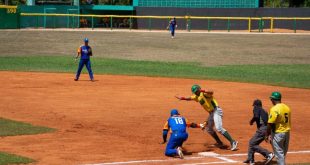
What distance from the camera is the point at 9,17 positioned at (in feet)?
244

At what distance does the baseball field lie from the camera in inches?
802

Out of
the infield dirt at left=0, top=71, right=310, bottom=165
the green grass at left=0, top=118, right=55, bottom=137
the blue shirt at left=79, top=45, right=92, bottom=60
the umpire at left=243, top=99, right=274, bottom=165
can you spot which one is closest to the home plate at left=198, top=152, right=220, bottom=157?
the infield dirt at left=0, top=71, right=310, bottom=165

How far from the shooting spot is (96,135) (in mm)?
22516

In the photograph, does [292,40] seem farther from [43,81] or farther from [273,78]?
[43,81]

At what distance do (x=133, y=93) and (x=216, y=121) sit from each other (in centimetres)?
1325

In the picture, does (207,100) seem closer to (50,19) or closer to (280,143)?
(280,143)

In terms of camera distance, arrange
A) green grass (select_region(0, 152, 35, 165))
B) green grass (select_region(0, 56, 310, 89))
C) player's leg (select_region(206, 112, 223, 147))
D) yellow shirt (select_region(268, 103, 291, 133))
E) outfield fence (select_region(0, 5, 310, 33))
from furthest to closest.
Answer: outfield fence (select_region(0, 5, 310, 33)), green grass (select_region(0, 56, 310, 89)), player's leg (select_region(206, 112, 223, 147)), green grass (select_region(0, 152, 35, 165)), yellow shirt (select_region(268, 103, 291, 133))

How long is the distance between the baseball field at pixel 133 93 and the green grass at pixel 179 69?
0.07 meters

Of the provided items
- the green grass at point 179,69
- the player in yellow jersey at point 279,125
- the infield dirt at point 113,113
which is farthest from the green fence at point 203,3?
the player in yellow jersey at point 279,125

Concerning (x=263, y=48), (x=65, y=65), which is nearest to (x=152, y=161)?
(x=65, y=65)

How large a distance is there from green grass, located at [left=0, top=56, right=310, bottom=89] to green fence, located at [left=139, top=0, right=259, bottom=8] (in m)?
34.9

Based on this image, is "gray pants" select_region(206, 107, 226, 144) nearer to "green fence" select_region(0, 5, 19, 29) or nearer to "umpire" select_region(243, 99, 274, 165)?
"umpire" select_region(243, 99, 274, 165)

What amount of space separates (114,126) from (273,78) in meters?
Result: 19.0

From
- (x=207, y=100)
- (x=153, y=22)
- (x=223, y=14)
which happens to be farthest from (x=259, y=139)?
(x=153, y=22)
